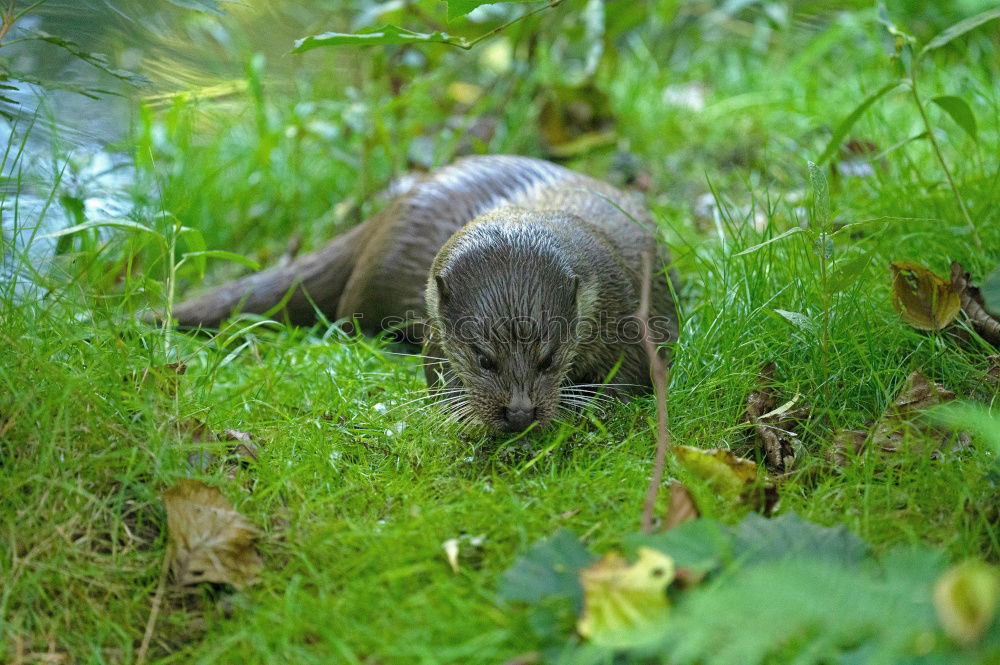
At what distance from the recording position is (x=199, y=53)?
310 centimetres

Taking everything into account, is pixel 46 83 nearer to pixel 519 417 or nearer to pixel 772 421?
pixel 519 417

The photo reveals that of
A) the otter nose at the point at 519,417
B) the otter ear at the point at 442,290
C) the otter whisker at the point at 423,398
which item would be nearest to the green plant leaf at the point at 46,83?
the otter ear at the point at 442,290

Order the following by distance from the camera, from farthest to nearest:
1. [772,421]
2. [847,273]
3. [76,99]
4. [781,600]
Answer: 1. [76,99]
2. [772,421]
3. [847,273]
4. [781,600]

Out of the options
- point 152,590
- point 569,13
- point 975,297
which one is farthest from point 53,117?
point 569,13

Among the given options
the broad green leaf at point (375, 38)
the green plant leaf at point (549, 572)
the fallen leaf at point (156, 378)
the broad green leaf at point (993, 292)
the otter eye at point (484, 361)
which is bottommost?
the otter eye at point (484, 361)

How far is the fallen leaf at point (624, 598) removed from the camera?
1.55 metres

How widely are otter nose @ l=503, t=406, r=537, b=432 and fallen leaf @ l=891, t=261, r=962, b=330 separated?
1.11 m

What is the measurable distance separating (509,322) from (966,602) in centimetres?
172

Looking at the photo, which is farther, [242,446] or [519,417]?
[519,417]

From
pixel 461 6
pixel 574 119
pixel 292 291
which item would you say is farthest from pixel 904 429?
pixel 574 119

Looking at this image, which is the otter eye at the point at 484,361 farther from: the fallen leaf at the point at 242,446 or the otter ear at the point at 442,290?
the fallen leaf at the point at 242,446

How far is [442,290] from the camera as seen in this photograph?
117 inches

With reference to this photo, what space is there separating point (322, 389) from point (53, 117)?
1153 mm

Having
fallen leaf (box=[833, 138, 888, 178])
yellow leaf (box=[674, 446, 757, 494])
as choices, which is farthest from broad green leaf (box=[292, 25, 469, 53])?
fallen leaf (box=[833, 138, 888, 178])
